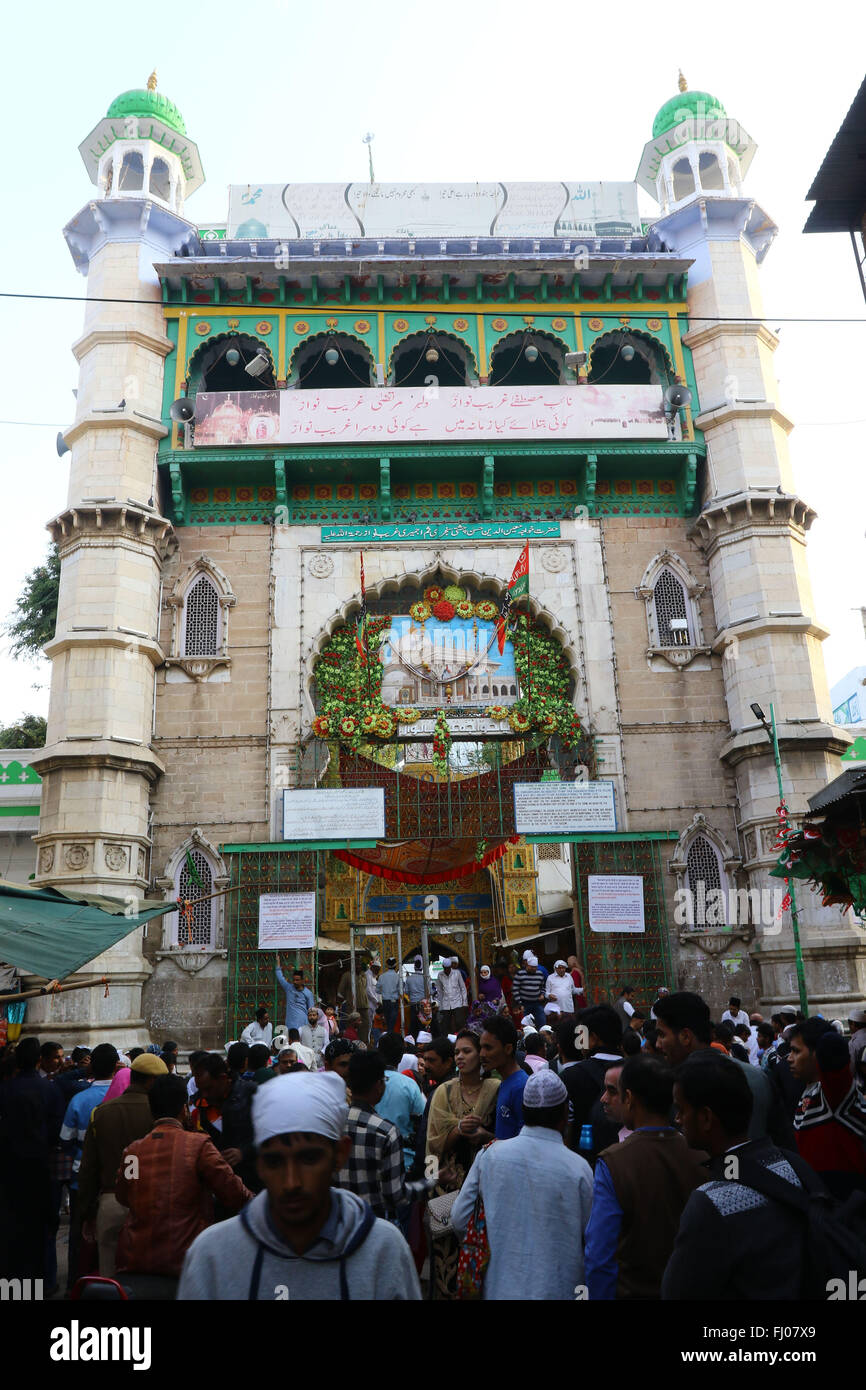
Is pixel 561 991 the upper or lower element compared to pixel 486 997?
lower

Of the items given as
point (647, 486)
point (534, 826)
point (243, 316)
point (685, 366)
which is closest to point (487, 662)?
point (534, 826)

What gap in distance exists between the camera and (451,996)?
15383 millimetres

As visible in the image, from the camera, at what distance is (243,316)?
59.7ft

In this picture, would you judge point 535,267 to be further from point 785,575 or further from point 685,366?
point 785,575

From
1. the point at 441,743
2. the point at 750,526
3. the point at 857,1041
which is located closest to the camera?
the point at 857,1041

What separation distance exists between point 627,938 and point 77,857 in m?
8.63

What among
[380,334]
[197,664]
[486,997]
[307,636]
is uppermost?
[380,334]

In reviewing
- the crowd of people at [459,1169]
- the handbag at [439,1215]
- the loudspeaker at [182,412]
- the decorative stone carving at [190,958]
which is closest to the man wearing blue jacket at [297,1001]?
the decorative stone carving at [190,958]

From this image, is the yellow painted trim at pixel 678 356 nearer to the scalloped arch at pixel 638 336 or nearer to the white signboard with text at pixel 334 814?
the scalloped arch at pixel 638 336

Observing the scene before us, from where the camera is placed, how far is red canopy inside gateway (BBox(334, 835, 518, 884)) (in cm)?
1580

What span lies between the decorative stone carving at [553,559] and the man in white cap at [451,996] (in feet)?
23.3

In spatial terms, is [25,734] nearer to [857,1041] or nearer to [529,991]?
[529,991]

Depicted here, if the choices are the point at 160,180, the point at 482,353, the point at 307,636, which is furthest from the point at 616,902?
the point at 160,180
